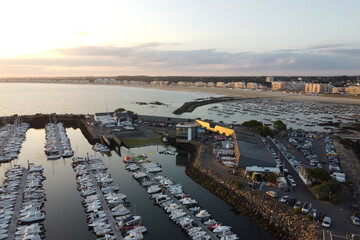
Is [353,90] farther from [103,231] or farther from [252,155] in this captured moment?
[103,231]

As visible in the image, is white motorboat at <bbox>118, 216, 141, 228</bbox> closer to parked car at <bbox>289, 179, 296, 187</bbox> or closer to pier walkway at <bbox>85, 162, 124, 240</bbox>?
pier walkway at <bbox>85, 162, 124, 240</bbox>

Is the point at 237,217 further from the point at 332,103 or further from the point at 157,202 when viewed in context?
the point at 332,103

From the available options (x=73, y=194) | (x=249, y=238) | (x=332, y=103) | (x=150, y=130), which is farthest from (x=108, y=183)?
(x=332, y=103)

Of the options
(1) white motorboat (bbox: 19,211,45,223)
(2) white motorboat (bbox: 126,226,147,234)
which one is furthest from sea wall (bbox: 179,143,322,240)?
(1) white motorboat (bbox: 19,211,45,223)

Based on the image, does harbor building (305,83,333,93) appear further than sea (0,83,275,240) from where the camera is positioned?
Yes

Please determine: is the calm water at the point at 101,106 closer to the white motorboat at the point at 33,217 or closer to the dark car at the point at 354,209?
the dark car at the point at 354,209
